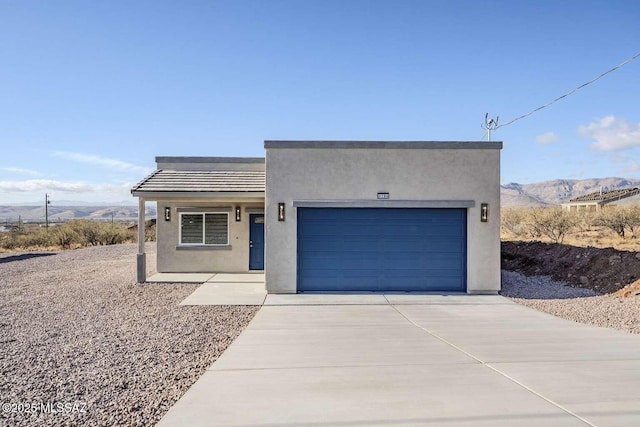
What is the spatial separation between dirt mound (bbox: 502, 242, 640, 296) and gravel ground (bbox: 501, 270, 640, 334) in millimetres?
576

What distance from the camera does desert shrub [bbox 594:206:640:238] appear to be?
1094 inches

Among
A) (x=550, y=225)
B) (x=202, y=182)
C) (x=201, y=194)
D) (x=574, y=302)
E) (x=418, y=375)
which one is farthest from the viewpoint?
(x=550, y=225)

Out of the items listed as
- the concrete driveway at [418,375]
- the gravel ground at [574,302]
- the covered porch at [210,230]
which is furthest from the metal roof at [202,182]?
the gravel ground at [574,302]

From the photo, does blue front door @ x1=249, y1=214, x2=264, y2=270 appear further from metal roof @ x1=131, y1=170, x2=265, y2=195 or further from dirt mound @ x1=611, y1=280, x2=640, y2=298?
dirt mound @ x1=611, y1=280, x2=640, y2=298

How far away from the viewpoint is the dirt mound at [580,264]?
13336 mm

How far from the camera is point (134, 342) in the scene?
7.75 meters

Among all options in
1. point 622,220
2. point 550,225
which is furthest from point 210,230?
point 622,220

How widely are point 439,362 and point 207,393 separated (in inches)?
127

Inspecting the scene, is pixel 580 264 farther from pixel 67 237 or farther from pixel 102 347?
pixel 67 237

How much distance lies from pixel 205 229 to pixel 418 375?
465 inches

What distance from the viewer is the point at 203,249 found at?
54.0 ft

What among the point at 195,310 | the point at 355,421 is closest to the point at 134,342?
the point at 195,310

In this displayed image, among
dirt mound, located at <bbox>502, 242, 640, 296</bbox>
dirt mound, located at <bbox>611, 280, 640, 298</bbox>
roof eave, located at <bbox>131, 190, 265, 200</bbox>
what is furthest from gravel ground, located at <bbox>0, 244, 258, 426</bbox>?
dirt mound, located at <bbox>502, 242, 640, 296</bbox>

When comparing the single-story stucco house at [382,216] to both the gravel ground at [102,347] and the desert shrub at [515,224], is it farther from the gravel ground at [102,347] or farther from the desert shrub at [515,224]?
the desert shrub at [515,224]
